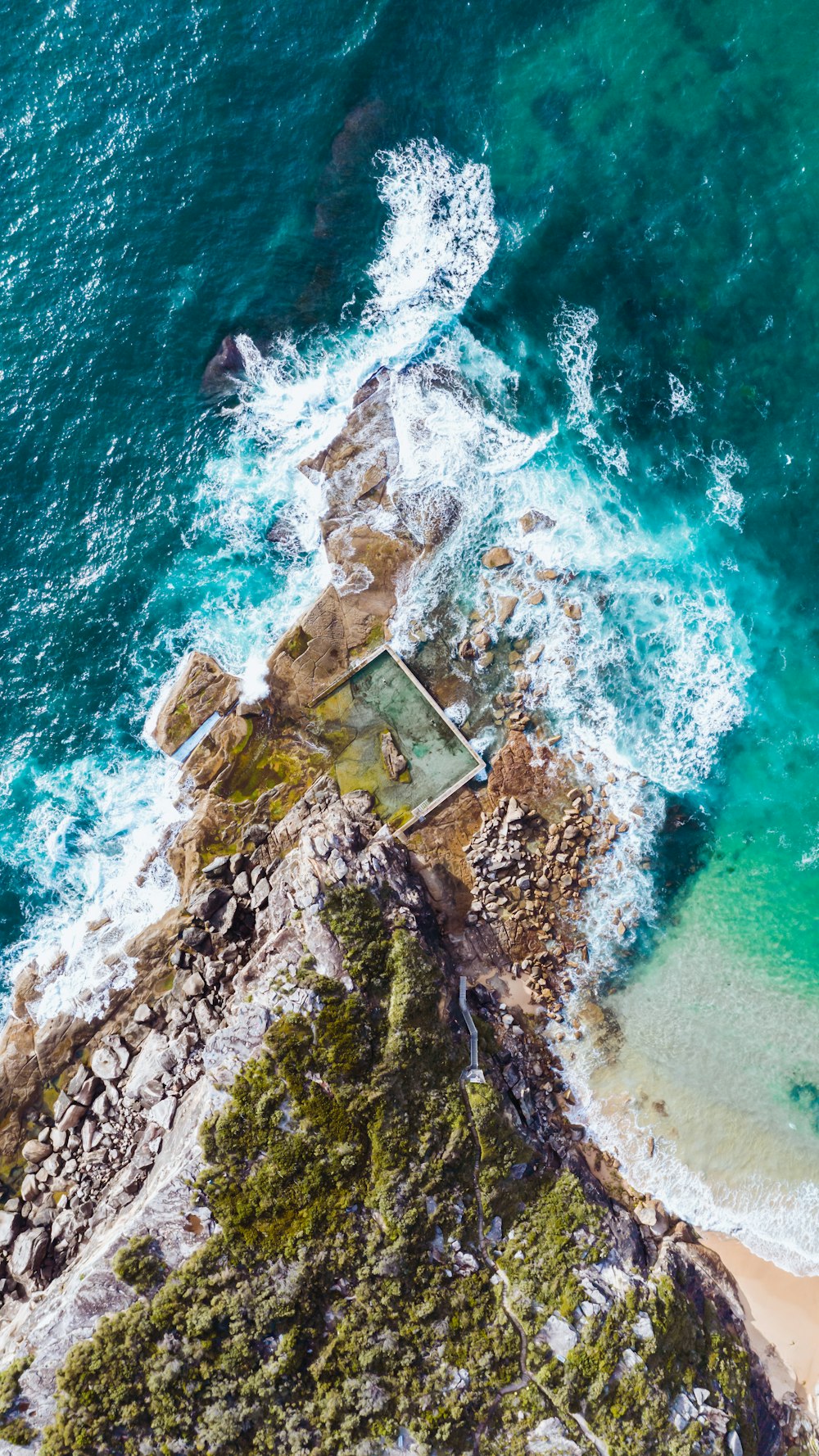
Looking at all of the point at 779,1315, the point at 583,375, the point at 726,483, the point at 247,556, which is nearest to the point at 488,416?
the point at 583,375

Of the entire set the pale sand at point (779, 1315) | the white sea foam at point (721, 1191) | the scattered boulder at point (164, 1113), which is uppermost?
the scattered boulder at point (164, 1113)

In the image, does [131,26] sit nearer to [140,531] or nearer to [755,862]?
[140,531]

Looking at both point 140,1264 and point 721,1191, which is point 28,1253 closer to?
point 140,1264

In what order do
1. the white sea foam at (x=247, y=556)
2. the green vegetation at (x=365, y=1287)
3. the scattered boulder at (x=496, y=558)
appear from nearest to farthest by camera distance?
the green vegetation at (x=365, y=1287), the scattered boulder at (x=496, y=558), the white sea foam at (x=247, y=556)

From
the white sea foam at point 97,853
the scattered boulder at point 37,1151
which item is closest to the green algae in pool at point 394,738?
the white sea foam at point 97,853

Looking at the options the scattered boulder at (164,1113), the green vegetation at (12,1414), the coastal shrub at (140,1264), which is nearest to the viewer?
the green vegetation at (12,1414)

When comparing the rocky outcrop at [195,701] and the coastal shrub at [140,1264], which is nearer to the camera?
the coastal shrub at [140,1264]

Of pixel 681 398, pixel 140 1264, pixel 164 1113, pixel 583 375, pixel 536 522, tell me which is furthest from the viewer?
pixel 536 522

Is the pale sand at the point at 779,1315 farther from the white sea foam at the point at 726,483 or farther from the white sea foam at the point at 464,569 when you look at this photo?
the white sea foam at the point at 726,483

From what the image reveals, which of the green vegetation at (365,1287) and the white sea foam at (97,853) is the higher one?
the white sea foam at (97,853)
